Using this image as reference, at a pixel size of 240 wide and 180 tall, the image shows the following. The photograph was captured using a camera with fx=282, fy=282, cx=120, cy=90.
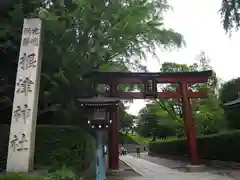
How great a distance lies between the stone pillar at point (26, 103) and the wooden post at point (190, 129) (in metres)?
11.0

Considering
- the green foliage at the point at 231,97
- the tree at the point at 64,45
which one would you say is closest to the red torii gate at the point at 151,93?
the tree at the point at 64,45

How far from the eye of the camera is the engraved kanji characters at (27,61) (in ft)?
35.6

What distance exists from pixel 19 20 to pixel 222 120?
18557 mm

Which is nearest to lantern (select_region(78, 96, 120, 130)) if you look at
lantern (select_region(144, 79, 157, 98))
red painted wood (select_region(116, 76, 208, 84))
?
red painted wood (select_region(116, 76, 208, 84))

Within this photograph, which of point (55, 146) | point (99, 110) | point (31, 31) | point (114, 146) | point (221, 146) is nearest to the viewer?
point (31, 31)

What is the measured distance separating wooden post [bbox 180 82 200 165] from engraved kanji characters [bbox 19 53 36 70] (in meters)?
11.3

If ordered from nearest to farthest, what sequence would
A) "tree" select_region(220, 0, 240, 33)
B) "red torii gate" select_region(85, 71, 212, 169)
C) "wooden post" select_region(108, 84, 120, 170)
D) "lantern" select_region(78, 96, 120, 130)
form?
"tree" select_region(220, 0, 240, 33)
"lantern" select_region(78, 96, 120, 130)
"wooden post" select_region(108, 84, 120, 170)
"red torii gate" select_region(85, 71, 212, 169)

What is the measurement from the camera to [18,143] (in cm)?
982

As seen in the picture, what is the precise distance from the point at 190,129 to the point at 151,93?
3.52 metres

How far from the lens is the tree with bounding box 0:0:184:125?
41.1 ft

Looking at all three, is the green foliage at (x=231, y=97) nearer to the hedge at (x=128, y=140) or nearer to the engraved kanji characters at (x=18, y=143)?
the engraved kanji characters at (x=18, y=143)

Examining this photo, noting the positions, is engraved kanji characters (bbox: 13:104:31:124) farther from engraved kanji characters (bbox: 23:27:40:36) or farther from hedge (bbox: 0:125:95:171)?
engraved kanji characters (bbox: 23:27:40:36)

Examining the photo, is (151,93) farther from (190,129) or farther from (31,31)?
(31,31)

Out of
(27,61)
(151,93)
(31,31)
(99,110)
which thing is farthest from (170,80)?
(27,61)
